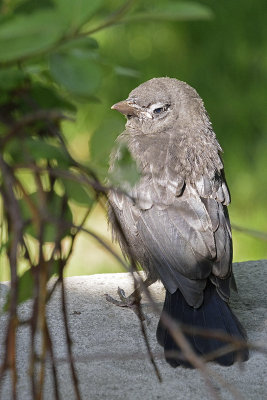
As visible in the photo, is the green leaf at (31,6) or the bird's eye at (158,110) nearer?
the green leaf at (31,6)

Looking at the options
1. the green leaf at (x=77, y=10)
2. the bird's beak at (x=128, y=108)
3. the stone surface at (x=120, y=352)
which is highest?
the bird's beak at (x=128, y=108)

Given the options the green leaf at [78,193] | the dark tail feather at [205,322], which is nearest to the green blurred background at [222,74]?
the dark tail feather at [205,322]

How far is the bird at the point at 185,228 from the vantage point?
2818 millimetres

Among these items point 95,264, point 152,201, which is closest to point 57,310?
point 152,201

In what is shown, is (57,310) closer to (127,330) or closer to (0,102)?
(127,330)

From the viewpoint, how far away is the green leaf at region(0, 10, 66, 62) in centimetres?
112

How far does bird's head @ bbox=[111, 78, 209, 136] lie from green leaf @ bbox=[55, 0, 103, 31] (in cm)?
246

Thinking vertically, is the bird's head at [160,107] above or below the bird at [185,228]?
above

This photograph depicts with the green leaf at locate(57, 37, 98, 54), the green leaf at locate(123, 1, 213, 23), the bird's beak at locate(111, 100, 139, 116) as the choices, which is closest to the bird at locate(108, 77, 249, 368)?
the bird's beak at locate(111, 100, 139, 116)

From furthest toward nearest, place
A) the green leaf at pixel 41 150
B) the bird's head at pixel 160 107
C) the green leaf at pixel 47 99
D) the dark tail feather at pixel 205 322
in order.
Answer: the bird's head at pixel 160 107 → the dark tail feather at pixel 205 322 → the green leaf at pixel 47 99 → the green leaf at pixel 41 150

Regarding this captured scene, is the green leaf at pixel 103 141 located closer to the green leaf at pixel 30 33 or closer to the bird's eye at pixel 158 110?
the green leaf at pixel 30 33

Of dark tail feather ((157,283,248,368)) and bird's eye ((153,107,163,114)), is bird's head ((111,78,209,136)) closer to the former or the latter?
bird's eye ((153,107,163,114))

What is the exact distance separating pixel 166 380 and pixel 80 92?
1.52 m

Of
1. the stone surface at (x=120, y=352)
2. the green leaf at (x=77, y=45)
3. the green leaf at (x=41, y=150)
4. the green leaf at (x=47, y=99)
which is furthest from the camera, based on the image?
the stone surface at (x=120, y=352)
